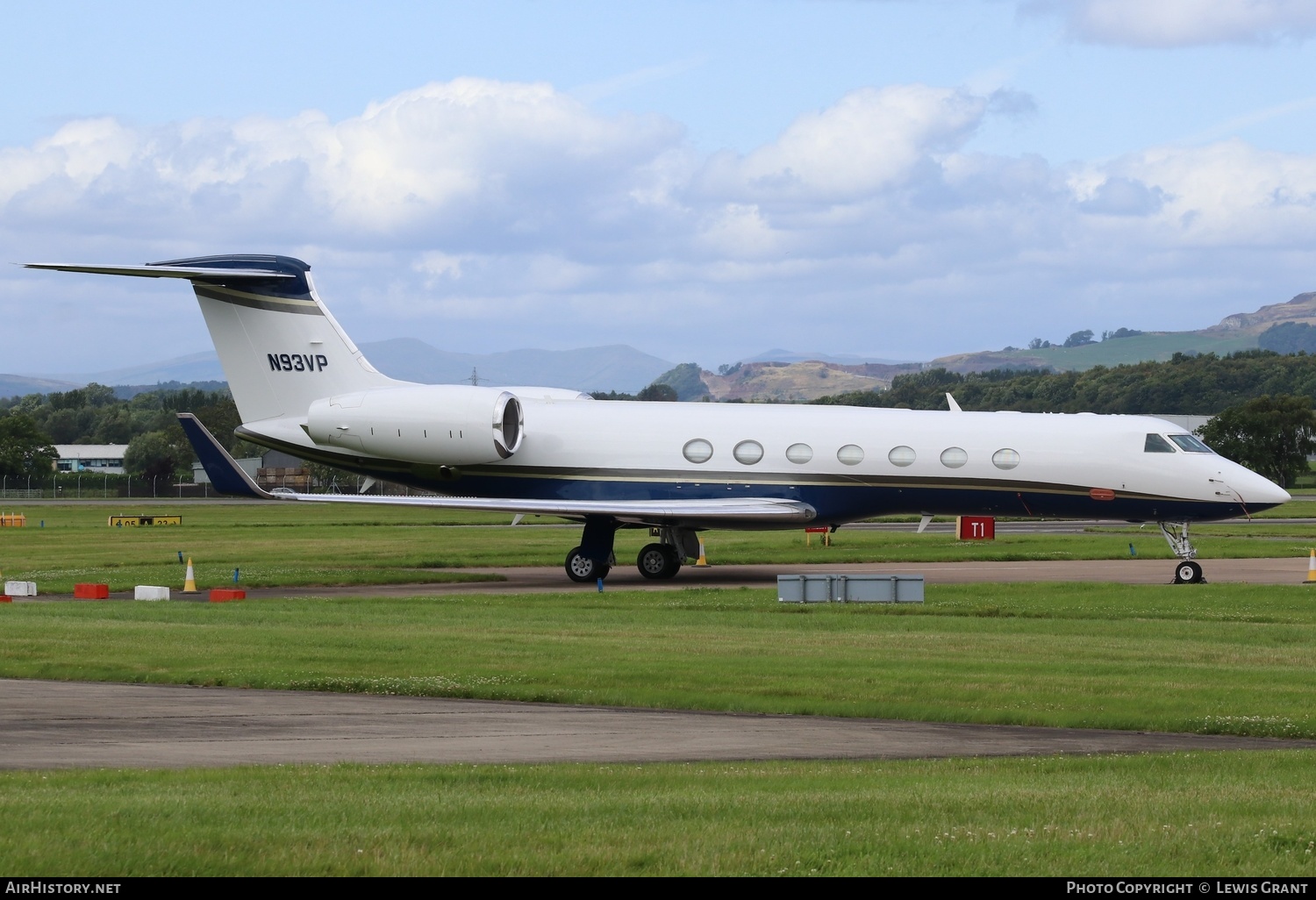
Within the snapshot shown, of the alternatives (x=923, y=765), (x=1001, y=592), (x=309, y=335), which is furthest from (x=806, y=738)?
(x=309, y=335)

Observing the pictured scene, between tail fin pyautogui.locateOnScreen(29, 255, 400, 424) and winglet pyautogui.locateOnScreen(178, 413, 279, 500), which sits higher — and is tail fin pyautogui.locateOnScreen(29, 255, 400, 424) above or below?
above

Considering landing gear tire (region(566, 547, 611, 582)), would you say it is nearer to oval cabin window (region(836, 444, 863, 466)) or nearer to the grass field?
the grass field

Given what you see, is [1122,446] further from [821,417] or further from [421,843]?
[421,843]

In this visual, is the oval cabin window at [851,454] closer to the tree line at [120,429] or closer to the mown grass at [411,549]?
the mown grass at [411,549]

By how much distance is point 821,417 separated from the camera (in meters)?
28.9

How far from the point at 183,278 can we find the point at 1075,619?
59.8ft

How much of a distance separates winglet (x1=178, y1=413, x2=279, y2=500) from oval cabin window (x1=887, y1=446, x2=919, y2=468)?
11.4m

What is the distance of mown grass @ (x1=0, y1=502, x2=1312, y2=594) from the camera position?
3070cm

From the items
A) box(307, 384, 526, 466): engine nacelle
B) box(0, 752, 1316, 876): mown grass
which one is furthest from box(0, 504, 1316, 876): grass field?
box(307, 384, 526, 466): engine nacelle

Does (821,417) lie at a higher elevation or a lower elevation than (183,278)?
lower

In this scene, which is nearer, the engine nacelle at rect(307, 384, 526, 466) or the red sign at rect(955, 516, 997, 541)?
the engine nacelle at rect(307, 384, 526, 466)

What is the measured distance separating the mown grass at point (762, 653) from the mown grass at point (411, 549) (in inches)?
273

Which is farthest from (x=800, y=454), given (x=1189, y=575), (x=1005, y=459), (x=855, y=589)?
(x=1189, y=575)

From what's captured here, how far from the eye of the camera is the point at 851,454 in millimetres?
28219
